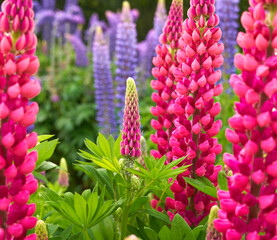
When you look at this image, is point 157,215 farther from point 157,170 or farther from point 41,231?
point 41,231

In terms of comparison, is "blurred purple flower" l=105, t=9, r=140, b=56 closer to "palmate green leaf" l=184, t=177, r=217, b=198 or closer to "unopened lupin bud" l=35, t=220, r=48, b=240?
"palmate green leaf" l=184, t=177, r=217, b=198

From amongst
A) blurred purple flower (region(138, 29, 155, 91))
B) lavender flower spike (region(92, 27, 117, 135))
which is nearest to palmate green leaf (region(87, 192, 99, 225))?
lavender flower spike (region(92, 27, 117, 135))

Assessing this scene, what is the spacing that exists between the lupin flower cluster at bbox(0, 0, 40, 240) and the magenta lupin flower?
0.46 metres

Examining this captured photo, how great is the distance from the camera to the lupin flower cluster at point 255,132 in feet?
3.15

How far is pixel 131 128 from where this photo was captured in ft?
4.80

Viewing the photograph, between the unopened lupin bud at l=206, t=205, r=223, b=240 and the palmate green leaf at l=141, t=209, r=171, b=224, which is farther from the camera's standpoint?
the palmate green leaf at l=141, t=209, r=171, b=224

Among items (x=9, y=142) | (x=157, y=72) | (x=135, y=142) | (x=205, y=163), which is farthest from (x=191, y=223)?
(x=9, y=142)

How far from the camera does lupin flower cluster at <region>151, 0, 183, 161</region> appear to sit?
171 centimetres

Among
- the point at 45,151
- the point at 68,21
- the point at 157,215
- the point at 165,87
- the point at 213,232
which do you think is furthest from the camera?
the point at 68,21

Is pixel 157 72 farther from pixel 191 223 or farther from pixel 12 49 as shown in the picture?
pixel 12 49

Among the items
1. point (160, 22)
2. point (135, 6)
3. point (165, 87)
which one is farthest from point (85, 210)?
point (135, 6)

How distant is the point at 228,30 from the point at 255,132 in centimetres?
398

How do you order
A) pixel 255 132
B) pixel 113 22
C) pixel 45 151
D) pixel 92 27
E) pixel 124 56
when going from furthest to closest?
pixel 92 27, pixel 113 22, pixel 124 56, pixel 45 151, pixel 255 132

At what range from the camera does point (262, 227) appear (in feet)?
3.52
